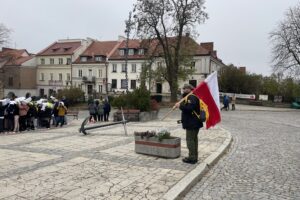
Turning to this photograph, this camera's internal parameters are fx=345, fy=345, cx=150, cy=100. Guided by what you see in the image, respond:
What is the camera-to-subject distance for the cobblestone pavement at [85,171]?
582 centimetres

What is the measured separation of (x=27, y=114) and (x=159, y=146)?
9.16 m

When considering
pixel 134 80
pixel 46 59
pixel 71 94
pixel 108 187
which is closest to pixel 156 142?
pixel 108 187

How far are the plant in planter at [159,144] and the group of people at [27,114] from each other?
8027 millimetres

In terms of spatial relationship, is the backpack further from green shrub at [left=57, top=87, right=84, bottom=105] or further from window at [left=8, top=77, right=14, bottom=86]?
window at [left=8, top=77, right=14, bottom=86]

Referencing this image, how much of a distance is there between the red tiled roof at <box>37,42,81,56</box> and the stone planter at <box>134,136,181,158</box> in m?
65.7

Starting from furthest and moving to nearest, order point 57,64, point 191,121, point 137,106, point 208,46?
point 57,64, point 208,46, point 137,106, point 191,121

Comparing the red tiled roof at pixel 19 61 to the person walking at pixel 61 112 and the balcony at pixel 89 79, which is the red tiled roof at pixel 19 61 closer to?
the balcony at pixel 89 79

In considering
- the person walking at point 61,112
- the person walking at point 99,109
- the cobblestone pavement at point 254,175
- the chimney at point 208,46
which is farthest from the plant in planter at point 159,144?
the chimney at point 208,46

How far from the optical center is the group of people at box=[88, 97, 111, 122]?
70.1ft

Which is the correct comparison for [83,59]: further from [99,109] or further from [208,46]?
[99,109]

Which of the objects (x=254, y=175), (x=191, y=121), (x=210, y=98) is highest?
(x=210, y=98)

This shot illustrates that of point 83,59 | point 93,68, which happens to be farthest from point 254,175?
point 83,59

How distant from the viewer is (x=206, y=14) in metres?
37.2

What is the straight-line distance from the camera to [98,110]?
21.7 m
